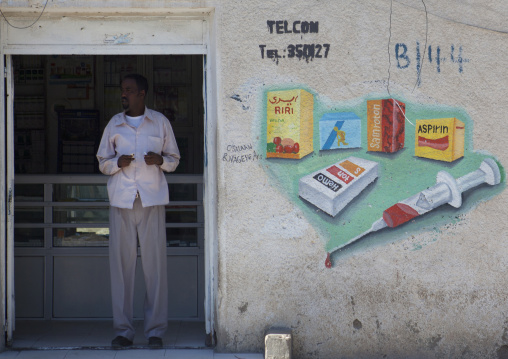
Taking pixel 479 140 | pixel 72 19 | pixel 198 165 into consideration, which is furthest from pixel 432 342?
pixel 198 165

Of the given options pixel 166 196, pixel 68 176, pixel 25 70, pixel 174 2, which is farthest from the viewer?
pixel 25 70

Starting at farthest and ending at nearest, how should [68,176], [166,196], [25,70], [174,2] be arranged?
[25,70]
[68,176]
[166,196]
[174,2]

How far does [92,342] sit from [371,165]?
100 inches

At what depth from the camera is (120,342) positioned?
5.56 metres

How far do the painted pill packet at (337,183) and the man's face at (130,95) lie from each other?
4.70ft

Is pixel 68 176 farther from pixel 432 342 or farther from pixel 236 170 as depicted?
pixel 432 342

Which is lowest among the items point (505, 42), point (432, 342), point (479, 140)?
point (432, 342)

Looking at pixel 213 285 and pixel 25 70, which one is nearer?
pixel 213 285

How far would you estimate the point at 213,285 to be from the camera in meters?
5.49

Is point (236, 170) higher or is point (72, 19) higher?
point (72, 19)

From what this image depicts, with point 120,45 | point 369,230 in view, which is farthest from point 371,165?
point 120,45

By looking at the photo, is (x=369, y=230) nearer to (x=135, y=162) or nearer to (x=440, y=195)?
(x=440, y=195)

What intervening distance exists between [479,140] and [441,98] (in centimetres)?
42

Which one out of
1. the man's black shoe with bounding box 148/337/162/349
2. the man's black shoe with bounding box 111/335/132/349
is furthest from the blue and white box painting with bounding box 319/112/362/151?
the man's black shoe with bounding box 111/335/132/349
